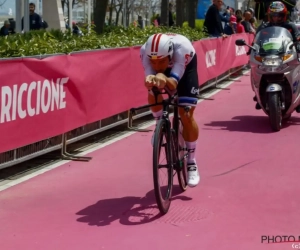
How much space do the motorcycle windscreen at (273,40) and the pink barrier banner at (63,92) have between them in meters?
1.99

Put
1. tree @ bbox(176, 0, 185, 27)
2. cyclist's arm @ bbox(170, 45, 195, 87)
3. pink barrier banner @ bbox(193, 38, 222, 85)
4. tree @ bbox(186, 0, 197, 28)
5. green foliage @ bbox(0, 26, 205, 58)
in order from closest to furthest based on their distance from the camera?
cyclist's arm @ bbox(170, 45, 195, 87) → green foliage @ bbox(0, 26, 205, 58) → pink barrier banner @ bbox(193, 38, 222, 85) → tree @ bbox(186, 0, 197, 28) → tree @ bbox(176, 0, 185, 27)

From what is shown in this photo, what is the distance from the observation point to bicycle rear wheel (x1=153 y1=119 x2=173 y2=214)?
614 cm

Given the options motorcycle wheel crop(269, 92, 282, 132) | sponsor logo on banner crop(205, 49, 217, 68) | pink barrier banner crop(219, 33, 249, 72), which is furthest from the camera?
pink barrier banner crop(219, 33, 249, 72)

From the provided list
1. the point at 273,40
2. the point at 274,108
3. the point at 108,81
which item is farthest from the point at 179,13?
the point at 108,81

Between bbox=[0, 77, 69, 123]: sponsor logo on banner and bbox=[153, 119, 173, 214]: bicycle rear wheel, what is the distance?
1974 mm

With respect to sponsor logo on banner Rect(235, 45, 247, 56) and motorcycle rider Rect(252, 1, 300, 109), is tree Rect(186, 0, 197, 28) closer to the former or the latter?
sponsor logo on banner Rect(235, 45, 247, 56)

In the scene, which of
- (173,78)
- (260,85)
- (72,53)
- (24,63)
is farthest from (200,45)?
(173,78)

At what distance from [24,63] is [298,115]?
6.68 meters

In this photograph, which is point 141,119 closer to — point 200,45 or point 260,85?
point 260,85

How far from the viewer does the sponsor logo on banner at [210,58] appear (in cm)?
1595

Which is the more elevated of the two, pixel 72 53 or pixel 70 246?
pixel 72 53

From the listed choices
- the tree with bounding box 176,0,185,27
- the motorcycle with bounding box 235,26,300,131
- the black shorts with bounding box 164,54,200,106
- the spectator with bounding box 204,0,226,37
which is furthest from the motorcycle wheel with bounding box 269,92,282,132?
the tree with bounding box 176,0,185,27

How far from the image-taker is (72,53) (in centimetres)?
898

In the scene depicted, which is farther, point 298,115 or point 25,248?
point 298,115
